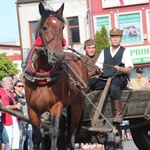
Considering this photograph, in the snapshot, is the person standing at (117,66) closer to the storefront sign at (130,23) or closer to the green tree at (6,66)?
the storefront sign at (130,23)

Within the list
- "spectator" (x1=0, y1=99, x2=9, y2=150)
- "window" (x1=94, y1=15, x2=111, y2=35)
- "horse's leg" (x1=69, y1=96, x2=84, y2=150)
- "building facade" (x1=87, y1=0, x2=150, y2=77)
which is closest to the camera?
"horse's leg" (x1=69, y1=96, x2=84, y2=150)

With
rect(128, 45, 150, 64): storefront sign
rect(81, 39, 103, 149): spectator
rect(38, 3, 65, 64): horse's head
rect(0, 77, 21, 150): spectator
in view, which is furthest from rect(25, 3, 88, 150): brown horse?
rect(128, 45, 150, 64): storefront sign

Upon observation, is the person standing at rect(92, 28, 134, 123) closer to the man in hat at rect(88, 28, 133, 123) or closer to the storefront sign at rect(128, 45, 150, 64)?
the man in hat at rect(88, 28, 133, 123)

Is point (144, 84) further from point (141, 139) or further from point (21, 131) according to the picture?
point (21, 131)

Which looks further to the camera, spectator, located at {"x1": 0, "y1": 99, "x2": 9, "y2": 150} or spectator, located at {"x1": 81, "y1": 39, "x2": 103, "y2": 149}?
spectator, located at {"x1": 0, "y1": 99, "x2": 9, "y2": 150}

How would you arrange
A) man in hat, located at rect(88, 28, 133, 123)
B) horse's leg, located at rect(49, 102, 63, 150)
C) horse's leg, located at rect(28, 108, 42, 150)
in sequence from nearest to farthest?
horse's leg, located at rect(49, 102, 63, 150) → horse's leg, located at rect(28, 108, 42, 150) → man in hat, located at rect(88, 28, 133, 123)

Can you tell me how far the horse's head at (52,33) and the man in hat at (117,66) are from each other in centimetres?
182

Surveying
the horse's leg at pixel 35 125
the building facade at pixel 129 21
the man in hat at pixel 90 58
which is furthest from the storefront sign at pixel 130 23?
the horse's leg at pixel 35 125

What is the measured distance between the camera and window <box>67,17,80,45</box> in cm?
4559

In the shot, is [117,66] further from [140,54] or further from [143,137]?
[140,54]

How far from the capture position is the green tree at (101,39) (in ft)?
129

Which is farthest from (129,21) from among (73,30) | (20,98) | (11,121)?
(11,121)

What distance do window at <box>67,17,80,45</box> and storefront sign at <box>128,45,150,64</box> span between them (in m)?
4.40

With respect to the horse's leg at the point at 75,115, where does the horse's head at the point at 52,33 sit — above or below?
above
